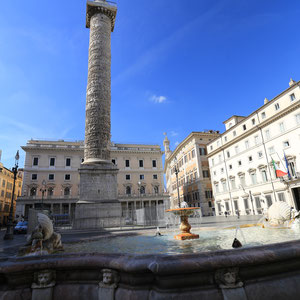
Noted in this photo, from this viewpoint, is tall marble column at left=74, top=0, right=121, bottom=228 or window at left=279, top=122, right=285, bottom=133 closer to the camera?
tall marble column at left=74, top=0, right=121, bottom=228

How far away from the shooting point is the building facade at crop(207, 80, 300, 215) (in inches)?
866

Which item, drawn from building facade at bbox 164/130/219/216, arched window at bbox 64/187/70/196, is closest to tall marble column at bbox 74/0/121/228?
building facade at bbox 164/130/219/216

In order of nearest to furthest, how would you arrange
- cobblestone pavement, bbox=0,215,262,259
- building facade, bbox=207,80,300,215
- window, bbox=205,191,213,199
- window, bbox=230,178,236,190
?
cobblestone pavement, bbox=0,215,262,259, building facade, bbox=207,80,300,215, window, bbox=230,178,236,190, window, bbox=205,191,213,199

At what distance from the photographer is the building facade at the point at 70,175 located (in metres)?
38.5

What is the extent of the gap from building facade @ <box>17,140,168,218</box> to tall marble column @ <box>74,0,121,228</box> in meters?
22.2

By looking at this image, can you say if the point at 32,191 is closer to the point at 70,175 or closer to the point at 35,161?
the point at 35,161

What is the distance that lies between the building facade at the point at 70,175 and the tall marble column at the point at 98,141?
873 inches

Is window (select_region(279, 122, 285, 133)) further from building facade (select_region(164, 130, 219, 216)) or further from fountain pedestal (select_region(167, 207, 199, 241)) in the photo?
fountain pedestal (select_region(167, 207, 199, 241))

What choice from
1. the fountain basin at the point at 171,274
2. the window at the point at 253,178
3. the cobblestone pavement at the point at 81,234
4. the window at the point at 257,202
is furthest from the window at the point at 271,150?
the fountain basin at the point at 171,274

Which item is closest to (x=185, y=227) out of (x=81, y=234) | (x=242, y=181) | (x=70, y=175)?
(x=81, y=234)

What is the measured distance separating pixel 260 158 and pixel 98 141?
1934 centimetres

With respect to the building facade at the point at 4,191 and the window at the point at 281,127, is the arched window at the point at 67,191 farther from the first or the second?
the window at the point at 281,127

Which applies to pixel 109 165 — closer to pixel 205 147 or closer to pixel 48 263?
pixel 48 263

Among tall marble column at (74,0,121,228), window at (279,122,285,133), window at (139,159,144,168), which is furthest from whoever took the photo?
window at (139,159,144,168)
